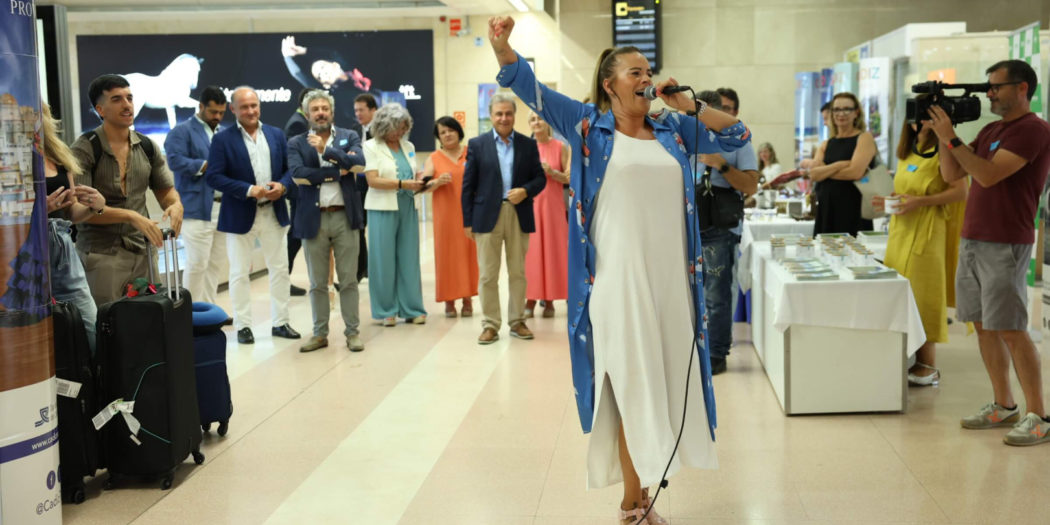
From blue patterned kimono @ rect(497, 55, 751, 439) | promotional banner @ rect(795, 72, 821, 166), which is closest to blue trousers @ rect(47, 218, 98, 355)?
blue patterned kimono @ rect(497, 55, 751, 439)

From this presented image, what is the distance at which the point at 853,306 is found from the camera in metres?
4.81

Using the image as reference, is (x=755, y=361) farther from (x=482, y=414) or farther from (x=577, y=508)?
(x=577, y=508)

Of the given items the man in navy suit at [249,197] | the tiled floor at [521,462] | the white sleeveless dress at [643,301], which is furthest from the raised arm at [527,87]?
the man in navy suit at [249,197]

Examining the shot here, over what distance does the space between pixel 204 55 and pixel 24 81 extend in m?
14.9

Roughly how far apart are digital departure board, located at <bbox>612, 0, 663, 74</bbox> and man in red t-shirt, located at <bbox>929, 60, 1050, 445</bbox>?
847cm

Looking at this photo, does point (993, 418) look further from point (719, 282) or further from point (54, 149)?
point (54, 149)

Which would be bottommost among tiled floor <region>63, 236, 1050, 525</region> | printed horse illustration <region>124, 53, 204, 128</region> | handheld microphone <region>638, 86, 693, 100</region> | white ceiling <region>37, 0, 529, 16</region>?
tiled floor <region>63, 236, 1050, 525</region>

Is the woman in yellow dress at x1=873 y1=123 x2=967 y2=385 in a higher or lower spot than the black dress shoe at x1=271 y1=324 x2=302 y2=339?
higher

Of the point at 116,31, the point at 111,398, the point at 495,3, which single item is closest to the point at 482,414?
the point at 111,398

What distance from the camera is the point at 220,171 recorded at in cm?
677

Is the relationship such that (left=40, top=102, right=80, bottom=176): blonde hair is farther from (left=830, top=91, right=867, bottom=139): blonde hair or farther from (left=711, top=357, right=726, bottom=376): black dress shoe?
(left=830, top=91, right=867, bottom=139): blonde hair

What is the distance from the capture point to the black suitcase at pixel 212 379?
14.7 feet

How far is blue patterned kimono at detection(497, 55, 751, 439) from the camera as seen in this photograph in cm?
312

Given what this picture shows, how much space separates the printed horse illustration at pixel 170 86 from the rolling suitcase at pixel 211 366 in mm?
13659
